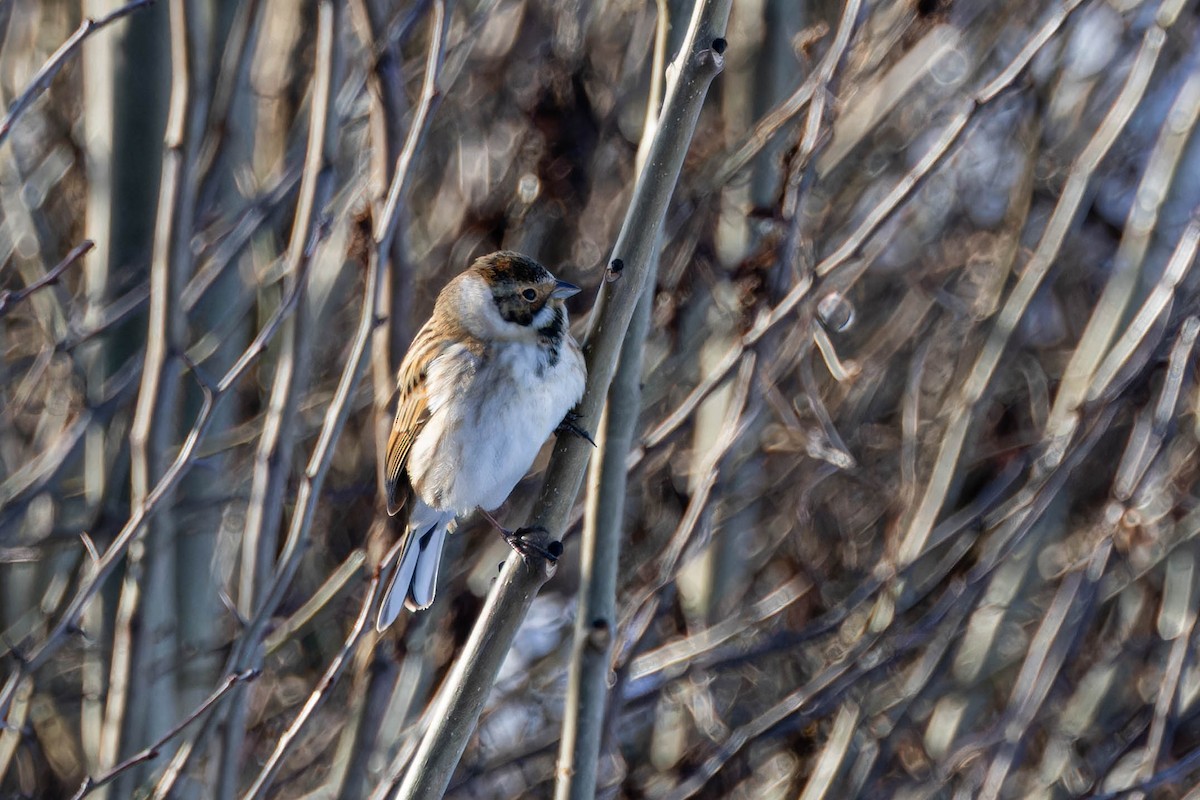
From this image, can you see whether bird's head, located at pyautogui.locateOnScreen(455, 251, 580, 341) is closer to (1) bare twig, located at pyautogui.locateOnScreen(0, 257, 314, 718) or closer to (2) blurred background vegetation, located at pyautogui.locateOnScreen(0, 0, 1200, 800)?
(2) blurred background vegetation, located at pyautogui.locateOnScreen(0, 0, 1200, 800)

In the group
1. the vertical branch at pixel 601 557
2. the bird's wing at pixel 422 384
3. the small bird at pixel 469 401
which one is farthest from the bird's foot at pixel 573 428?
the bird's wing at pixel 422 384

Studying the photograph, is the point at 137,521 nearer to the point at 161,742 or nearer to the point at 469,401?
the point at 161,742

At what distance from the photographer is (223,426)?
4523 millimetres

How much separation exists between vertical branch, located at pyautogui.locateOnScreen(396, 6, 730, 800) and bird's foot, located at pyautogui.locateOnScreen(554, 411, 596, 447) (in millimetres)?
188

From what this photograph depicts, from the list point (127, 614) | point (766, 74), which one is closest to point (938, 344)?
point (766, 74)

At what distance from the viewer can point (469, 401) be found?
3.59 m

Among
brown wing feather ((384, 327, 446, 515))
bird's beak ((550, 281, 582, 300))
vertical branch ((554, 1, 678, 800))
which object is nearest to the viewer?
vertical branch ((554, 1, 678, 800))

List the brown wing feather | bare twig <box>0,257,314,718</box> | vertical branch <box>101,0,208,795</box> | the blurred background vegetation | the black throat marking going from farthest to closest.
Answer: the brown wing feather
the black throat marking
the blurred background vegetation
vertical branch <box>101,0,208,795</box>
bare twig <box>0,257,314,718</box>

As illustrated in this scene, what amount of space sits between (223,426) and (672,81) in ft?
8.63

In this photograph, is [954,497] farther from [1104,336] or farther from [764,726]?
[764,726]

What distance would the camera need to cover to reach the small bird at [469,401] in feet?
11.3

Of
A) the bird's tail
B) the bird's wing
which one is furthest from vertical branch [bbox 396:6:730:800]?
the bird's wing

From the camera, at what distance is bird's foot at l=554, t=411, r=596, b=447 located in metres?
2.59

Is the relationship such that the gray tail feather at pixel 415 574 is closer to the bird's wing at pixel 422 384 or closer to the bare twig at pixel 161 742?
the bird's wing at pixel 422 384
